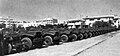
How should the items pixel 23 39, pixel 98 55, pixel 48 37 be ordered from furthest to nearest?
pixel 48 37 → pixel 23 39 → pixel 98 55

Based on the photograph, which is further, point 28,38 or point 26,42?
point 28,38

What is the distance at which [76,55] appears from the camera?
813cm

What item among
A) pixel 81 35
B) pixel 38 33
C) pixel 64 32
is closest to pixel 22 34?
pixel 38 33

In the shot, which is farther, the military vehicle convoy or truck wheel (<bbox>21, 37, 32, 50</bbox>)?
truck wheel (<bbox>21, 37, 32, 50</bbox>)

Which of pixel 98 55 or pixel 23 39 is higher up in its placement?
pixel 23 39

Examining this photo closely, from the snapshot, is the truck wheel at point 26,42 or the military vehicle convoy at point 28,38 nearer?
Answer: the military vehicle convoy at point 28,38

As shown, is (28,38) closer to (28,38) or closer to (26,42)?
(28,38)

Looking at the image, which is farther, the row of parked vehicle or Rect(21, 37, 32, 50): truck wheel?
Rect(21, 37, 32, 50): truck wheel

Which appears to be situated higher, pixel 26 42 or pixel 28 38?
pixel 28 38

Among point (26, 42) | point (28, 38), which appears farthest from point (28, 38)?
point (26, 42)

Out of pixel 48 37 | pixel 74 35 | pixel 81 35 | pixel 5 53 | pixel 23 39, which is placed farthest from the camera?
pixel 81 35

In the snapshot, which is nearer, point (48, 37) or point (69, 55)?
point (69, 55)

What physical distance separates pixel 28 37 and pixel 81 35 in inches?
374

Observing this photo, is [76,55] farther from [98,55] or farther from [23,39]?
[23,39]
